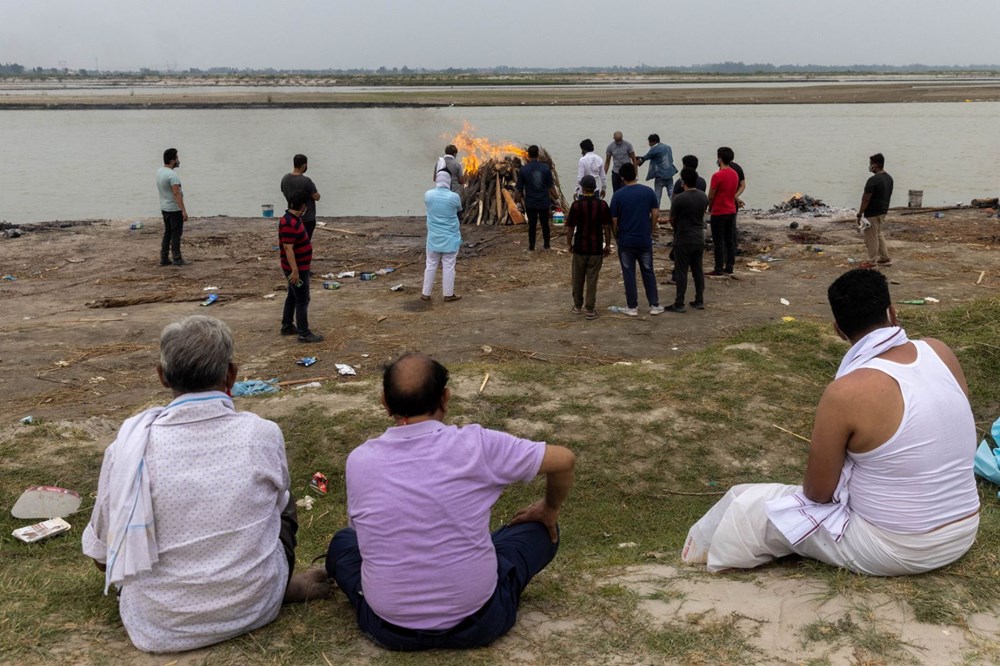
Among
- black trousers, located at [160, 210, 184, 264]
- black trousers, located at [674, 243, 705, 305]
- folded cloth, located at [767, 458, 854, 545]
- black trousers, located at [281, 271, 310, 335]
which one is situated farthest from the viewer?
black trousers, located at [160, 210, 184, 264]

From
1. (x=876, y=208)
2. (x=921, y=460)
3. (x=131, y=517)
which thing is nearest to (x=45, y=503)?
(x=131, y=517)

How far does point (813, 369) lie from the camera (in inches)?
307

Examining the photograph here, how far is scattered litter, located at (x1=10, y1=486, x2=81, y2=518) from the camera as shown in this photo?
5.66m

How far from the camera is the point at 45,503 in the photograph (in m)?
5.70

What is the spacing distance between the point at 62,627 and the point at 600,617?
88.9 inches

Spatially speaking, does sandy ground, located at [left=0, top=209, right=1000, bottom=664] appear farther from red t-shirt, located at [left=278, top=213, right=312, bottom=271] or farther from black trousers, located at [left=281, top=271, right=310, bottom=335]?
red t-shirt, located at [left=278, top=213, right=312, bottom=271]

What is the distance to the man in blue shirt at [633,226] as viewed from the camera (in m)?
9.93

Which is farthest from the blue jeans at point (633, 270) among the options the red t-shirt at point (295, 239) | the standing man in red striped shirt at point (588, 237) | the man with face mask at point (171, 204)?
the man with face mask at point (171, 204)

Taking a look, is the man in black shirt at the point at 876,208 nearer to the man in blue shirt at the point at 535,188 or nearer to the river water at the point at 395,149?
the man in blue shirt at the point at 535,188

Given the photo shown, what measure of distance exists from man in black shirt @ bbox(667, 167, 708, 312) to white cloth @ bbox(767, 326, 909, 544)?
22.0 ft

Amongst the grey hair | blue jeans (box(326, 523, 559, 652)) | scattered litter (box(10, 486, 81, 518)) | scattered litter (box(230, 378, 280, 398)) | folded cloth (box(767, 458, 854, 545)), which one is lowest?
scattered litter (box(10, 486, 81, 518))

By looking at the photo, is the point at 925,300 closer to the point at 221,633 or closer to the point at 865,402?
the point at 865,402

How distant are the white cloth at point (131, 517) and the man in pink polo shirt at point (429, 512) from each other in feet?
2.36

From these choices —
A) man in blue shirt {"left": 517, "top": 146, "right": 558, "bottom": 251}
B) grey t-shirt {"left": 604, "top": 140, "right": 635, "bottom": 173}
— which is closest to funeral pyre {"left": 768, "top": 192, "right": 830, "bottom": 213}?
grey t-shirt {"left": 604, "top": 140, "right": 635, "bottom": 173}
